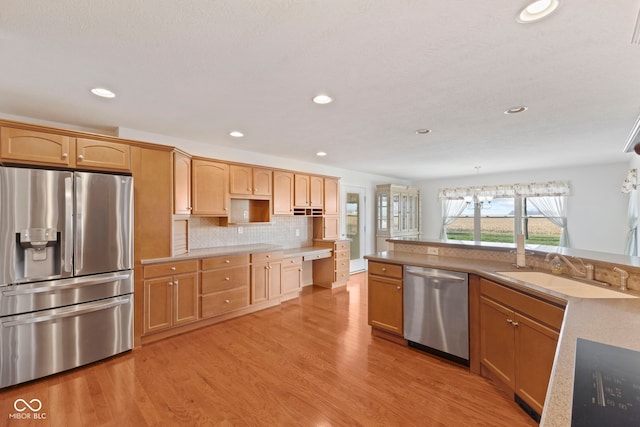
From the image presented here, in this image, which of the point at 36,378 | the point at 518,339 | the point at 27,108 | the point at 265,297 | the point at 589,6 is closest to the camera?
the point at 589,6

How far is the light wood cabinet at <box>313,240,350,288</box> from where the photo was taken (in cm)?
513

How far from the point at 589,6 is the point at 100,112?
146 inches

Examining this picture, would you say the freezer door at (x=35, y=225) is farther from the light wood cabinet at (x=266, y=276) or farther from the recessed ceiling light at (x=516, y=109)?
the recessed ceiling light at (x=516, y=109)

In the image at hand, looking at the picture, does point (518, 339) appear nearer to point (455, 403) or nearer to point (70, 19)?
point (455, 403)

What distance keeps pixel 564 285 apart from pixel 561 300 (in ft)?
2.10

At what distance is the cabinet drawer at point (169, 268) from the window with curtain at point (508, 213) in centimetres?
650

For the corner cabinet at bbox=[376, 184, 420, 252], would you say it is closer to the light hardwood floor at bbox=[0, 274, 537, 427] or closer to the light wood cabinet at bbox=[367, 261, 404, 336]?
the light wood cabinet at bbox=[367, 261, 404, 336]

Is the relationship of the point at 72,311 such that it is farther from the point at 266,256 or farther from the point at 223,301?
the point at 266,256

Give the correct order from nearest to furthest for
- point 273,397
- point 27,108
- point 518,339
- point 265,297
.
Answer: point 518,339
point 273,397
point 27,108
point 265,297

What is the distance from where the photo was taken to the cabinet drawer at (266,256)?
3.91 meters

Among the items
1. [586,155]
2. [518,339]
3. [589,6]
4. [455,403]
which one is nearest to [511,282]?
[518,339]

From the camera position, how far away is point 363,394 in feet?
6.88

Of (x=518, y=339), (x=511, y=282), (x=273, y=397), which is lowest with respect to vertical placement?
(x=273, y=397)

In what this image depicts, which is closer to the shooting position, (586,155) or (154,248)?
(154,248)
